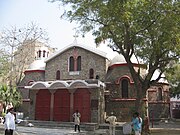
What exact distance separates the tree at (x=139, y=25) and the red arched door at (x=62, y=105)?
27.9 feet

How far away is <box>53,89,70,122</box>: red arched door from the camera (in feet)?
79.5

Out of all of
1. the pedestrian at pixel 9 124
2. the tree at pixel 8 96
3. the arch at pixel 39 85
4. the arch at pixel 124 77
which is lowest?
the pedestrian at pixel 9 124

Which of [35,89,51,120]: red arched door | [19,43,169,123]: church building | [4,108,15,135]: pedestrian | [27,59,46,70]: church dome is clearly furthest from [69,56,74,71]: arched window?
[4,108,15,135]: pedestrian

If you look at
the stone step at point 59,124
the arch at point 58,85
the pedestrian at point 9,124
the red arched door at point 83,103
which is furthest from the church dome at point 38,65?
the pedestrian at point 9,124

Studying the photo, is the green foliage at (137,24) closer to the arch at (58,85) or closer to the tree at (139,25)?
the tree at (139,25)

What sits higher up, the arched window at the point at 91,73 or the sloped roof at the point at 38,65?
the sloped roof at the point at 38,65

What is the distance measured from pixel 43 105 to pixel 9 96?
438cm

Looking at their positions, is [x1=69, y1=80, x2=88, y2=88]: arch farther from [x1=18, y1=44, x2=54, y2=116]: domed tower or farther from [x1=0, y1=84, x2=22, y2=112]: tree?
[x1=18, y1=44, x2=54, y2=116]: domed tower

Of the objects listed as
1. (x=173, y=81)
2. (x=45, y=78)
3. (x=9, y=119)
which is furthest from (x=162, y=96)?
(x=9, y=119)

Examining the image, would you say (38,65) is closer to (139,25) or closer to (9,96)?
(9,96)

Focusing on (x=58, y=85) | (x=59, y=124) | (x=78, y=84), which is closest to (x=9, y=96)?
(x=58, y=85)

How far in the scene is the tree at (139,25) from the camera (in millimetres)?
14828

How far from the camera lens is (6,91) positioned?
88.6 feet

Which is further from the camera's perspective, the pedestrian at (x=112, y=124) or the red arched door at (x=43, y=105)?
the red arched door at (x=43, y=105)
